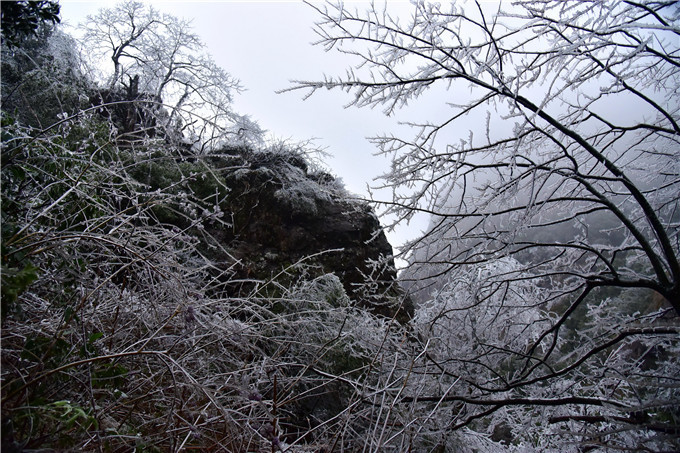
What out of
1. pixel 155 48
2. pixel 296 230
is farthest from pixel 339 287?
pixel 155 48

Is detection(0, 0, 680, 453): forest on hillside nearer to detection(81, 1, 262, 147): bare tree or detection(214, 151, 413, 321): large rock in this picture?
detection(214, 151, 413, 321): large rock

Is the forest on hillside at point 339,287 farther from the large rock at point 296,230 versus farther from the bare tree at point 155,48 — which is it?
the bare tree at point 155,48

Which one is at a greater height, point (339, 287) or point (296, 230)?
point (296, 230)

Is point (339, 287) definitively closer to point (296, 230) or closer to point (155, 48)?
point (296, 230)

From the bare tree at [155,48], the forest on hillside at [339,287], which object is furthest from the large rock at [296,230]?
the bare tree at [155,48]

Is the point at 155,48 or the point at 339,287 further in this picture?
the point at 155,48

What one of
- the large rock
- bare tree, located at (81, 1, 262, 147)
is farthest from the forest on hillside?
bare tree, located at (81, 1, 262, 147)

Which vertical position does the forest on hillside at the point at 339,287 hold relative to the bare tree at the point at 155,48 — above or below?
below

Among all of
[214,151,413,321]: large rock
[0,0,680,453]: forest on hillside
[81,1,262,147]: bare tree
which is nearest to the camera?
[0,0,680,453]: forest on hillside

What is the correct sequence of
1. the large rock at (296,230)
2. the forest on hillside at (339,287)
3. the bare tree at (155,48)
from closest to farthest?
the forest on hillside at (339,287)
the large rock at (296,230)
the bare tree at (155,48)

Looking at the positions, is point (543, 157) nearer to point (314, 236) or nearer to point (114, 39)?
point (314, 236)

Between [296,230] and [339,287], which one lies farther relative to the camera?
[296,230]

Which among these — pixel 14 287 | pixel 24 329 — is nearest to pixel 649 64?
pixel 14 287

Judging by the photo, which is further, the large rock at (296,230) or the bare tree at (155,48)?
the bare tree at (155,48)
